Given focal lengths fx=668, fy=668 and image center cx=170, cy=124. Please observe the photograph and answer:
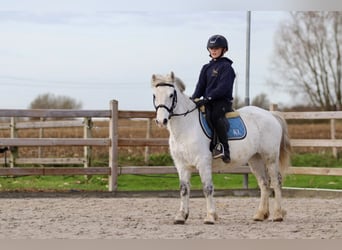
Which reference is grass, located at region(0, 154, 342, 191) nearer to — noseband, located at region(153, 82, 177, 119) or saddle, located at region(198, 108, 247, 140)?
saddle, located at region(198, 108, 247, 140)

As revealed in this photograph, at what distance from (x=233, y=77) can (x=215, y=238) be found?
208 centimetres

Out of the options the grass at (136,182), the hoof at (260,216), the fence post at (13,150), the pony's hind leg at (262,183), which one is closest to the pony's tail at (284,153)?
the pony's hind leg at (262,183)

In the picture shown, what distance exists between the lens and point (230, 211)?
8664 millimetres

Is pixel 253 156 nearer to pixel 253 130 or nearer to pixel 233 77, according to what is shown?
pixel 253 130

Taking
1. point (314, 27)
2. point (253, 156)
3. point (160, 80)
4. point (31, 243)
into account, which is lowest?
point (31, 243)

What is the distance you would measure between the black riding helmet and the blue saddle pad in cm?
78

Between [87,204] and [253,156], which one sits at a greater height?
[253,156]

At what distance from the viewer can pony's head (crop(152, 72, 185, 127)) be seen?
698 centimetres

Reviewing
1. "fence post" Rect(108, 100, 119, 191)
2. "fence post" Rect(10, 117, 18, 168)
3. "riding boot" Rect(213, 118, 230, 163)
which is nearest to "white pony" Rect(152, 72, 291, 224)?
"riding boot" Rect(213, 118, 230, 163)

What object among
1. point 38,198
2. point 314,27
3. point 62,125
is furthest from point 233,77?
point 314,27

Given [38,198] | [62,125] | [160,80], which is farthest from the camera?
[62,125]

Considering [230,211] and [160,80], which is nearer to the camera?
[160,80]

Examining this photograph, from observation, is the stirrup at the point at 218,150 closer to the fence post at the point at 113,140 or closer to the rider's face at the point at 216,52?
the rider's face at the point at 216,52

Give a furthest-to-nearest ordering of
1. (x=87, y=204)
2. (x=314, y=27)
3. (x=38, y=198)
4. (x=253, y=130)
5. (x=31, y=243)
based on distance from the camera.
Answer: (x=314, y=27), (x=38, y=198), (x=87, y=204), (x=253, y=130), (x=31, y=243)
